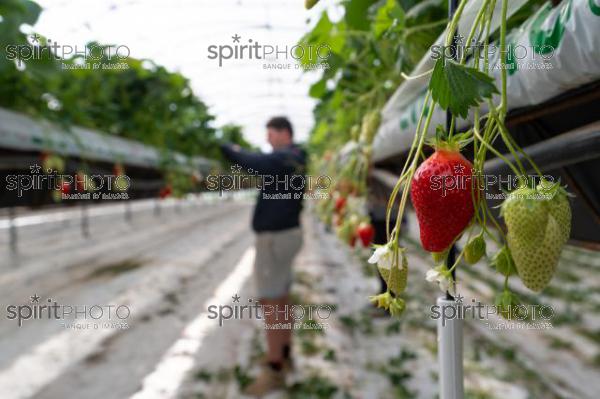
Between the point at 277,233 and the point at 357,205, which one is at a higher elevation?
the point at 357,205

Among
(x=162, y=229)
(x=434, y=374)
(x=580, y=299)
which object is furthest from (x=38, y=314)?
(x=162, y=229)

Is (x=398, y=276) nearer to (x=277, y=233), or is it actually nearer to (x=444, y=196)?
(x=444, y=196)

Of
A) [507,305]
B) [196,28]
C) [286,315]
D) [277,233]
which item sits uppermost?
[196,28]

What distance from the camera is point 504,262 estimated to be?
0.42 metres

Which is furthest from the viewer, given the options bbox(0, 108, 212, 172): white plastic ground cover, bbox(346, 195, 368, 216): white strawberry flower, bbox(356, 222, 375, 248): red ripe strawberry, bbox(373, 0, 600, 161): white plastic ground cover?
bbox(0, 108, 212, 172): white plastic ground cover

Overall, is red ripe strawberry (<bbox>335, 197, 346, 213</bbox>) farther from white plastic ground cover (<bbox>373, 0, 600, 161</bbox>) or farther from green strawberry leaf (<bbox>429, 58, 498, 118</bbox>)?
green strawberry leaf (<bbox>429, 58, 498, 118</bbox>)

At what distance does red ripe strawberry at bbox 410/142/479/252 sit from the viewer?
0.40 metres

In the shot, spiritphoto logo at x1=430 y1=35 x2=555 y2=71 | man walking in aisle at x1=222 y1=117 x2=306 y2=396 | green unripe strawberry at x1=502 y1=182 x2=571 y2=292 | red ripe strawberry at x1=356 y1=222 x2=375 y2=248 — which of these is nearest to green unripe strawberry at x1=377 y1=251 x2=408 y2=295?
green unripe strawberry at x1=502 y1=182 x2=571 y2=292

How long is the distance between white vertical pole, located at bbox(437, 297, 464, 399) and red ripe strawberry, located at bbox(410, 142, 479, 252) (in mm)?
A: 117

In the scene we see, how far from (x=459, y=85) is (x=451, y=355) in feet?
1.03

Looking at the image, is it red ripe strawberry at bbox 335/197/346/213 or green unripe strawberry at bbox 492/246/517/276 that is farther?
red ripe strawberry at bbox 335/197/346/213

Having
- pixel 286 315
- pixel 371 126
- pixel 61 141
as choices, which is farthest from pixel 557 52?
pixel 61 141

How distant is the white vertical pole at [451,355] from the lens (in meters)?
0.50

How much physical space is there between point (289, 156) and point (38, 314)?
108 inches
